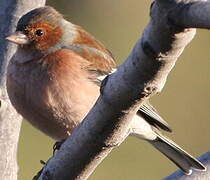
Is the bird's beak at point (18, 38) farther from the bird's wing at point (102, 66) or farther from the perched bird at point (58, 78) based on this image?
the bird's wing at point (102, 66)

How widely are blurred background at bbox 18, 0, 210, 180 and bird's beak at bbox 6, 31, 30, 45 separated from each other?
2.54 m

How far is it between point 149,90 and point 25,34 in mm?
2355

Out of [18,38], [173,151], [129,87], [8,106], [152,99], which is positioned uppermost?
[129,87]

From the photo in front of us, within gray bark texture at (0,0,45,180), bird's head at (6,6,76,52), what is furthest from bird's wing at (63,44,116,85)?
gray bark texture at (0,0,45,180)

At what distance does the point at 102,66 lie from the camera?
5.17 meters

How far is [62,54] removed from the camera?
497cm

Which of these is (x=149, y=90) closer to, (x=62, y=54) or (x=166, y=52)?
(x=166, y=52)

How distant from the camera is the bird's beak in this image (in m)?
4.53

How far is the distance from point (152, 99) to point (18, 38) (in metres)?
3.11

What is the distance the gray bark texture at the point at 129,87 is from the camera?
250cm

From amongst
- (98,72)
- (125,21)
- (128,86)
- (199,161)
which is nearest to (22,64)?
(98,72)

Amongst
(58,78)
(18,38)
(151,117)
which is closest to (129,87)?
(58,78)

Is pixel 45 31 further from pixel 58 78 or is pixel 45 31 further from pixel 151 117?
pixel 151 117

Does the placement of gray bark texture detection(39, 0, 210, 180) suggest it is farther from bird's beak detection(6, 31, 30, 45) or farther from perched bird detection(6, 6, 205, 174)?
bird's beak detection(6, 31, 30, 45)
